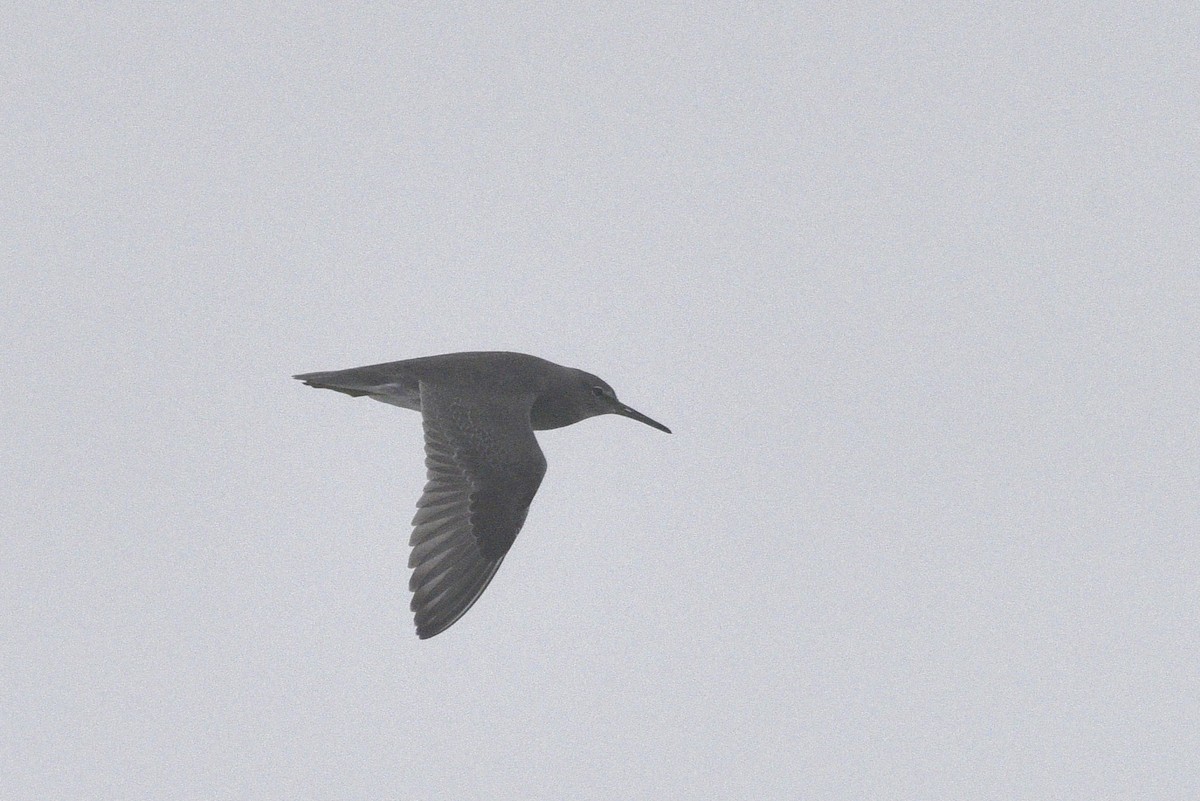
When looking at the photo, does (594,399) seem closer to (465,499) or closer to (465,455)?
(465,455)

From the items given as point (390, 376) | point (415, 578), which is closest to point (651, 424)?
point (390, 376)

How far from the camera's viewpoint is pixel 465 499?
1173 centimetres

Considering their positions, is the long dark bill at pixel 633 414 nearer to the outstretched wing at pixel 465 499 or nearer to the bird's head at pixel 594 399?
the bird's head at pixel 594 399

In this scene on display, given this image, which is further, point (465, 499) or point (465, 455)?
point (465, 455)

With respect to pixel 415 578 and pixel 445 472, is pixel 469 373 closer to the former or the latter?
pixel 445 472

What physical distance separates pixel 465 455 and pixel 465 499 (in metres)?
0.37

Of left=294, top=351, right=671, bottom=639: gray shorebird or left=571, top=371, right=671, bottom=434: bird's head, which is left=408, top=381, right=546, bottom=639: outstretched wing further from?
left=571, top=371, right=671, bottom=434: bird's head

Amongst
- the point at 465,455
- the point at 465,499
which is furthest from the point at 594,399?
the point at 465,499

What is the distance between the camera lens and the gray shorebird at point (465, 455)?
11.4 metres

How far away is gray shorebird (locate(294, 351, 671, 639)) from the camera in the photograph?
447 inches

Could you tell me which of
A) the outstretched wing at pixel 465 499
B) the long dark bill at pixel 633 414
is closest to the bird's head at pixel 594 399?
the long dark bill at pixel 633 414

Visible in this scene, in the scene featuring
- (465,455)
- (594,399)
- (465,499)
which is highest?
(594,399)

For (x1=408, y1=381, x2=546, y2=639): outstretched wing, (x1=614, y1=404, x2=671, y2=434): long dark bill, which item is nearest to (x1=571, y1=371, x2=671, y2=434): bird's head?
(x1=614, y1=404, x2=671, y2=434): long dark bill

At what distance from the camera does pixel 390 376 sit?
12789mm
